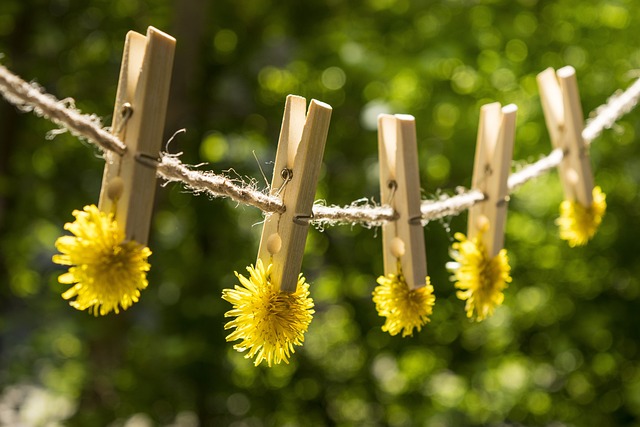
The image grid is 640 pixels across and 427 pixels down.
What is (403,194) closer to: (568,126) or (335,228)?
(568,126)

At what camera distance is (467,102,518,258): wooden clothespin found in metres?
0.77

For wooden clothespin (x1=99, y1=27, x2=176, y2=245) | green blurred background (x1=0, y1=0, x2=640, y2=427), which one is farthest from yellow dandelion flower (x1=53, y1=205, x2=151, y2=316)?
green blurred background (x1=0, y1=0, x2=640, y2=427)

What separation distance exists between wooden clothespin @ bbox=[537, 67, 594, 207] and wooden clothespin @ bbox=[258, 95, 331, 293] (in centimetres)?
44

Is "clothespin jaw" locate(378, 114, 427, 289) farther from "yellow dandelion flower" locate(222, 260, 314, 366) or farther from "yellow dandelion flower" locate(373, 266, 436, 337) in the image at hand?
"yellow dandelion flower" locate(222, 260, 314, 366)

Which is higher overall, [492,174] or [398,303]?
[492,174]

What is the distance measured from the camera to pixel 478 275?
2.48 ft

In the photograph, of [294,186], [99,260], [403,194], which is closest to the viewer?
[99,260]

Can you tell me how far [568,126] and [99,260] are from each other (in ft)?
2.14

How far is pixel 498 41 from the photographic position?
1571 mm

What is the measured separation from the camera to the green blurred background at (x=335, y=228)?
158 cm

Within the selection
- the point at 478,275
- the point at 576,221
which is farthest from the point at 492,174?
the point at 576,221

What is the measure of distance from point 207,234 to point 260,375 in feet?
1.22

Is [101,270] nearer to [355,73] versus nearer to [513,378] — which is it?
[355,73]

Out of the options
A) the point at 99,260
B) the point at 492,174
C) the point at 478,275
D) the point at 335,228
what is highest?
the point at 335,228
